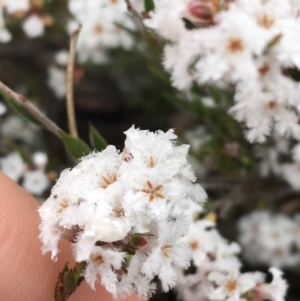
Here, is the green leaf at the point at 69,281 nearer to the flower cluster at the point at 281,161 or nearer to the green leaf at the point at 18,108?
the green leaf at the point at 18,108

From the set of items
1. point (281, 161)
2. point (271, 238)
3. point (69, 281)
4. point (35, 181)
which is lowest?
point (271, 238)

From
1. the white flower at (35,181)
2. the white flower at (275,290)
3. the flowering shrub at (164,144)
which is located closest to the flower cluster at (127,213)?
the flowering shrub at (164,144)

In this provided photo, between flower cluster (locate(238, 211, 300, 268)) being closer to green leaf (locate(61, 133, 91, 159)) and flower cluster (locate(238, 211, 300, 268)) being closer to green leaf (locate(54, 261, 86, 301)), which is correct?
green leaf (locate(61, 133, 91, 159))

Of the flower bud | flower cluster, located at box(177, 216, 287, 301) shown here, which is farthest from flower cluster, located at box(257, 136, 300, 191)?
the flower bud

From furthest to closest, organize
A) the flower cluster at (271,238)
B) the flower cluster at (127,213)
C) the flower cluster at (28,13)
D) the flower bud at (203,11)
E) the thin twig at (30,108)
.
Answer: the flower cluster at (271,238), the flower cluster at (28,13), the thin twig at (30,108), the flower bud at (203,11), the flower cluster at (127,213)

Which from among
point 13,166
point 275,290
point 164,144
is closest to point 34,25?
point 13,166

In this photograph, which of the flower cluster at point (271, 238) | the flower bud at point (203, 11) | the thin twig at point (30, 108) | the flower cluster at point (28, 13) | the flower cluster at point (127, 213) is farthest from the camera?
the flower cluster at point (271, 238)

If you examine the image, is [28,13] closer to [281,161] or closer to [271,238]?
[281,161]
